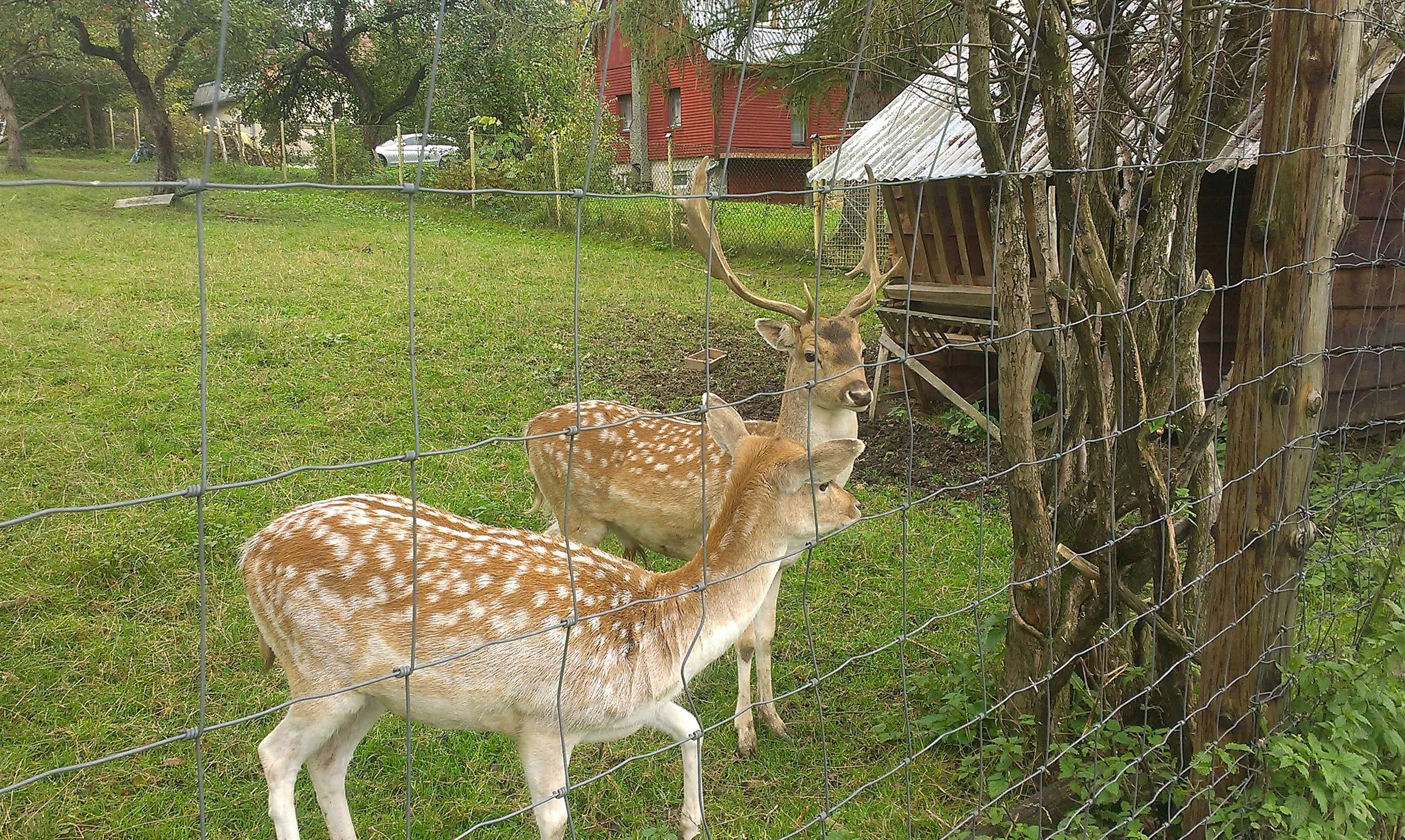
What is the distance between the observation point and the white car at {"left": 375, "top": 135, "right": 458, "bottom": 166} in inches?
827

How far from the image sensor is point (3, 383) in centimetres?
657

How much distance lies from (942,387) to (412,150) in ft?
66.3

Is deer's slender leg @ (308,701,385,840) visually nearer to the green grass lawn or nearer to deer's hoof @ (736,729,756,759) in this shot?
the green grass lawn

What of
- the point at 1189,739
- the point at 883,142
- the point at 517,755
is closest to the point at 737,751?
the point at 517,755

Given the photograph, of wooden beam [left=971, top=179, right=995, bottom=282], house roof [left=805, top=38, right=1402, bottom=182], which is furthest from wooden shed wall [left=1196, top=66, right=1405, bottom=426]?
wooden beam [left=971, top=179, right=995, bottom=282]

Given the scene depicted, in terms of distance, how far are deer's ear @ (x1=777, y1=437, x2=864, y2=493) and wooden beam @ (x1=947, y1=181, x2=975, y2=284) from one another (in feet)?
17.6

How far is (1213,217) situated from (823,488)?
5198mm

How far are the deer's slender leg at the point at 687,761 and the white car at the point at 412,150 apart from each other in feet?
51.8

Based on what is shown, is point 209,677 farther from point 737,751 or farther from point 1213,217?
point 1213,217

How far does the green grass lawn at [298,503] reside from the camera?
329 centimetres

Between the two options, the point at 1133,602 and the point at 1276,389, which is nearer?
the point at 1276,389

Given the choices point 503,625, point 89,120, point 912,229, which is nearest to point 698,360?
point 912,229

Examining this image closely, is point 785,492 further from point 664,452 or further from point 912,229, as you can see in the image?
point 912,229

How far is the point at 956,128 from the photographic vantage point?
8570 millimetres
